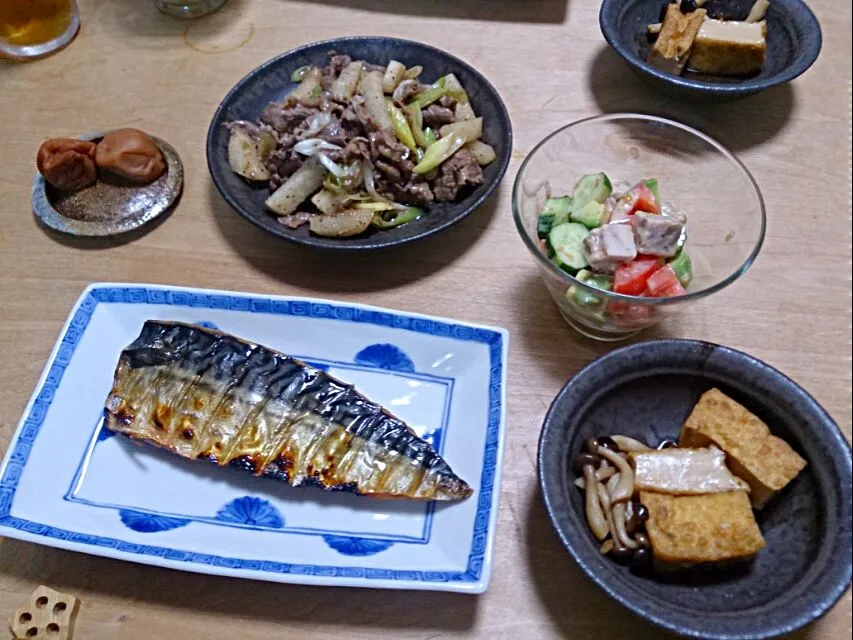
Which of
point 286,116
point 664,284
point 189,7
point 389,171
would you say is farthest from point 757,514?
point 189,7

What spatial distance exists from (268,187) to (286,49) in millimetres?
616

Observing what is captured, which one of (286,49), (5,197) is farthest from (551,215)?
(5,197)

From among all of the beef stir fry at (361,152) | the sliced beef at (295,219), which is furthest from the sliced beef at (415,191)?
the sliced beef at (295,219)

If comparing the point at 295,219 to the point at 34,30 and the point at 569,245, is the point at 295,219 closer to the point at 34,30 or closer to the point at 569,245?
the point at 569,245

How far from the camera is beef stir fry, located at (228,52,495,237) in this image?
1.63 meters

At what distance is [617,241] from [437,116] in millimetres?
631

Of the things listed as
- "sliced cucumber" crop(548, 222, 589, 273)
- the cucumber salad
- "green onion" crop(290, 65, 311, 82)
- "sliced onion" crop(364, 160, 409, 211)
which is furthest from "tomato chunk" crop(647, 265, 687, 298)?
"green onion" crop(290, 65, 311, 82)

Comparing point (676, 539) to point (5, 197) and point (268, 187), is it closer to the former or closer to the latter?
point (268, 187)

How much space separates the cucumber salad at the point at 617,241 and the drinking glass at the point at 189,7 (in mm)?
1381

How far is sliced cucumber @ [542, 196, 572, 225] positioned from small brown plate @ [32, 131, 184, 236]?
93 cm

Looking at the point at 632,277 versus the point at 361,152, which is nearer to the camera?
the point at 632,277

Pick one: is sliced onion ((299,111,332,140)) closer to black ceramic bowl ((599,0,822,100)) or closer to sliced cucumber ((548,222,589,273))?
sliced cucumber ((548,222,589,273))

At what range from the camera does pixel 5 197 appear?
1.81 metres

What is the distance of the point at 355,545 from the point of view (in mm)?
1217
